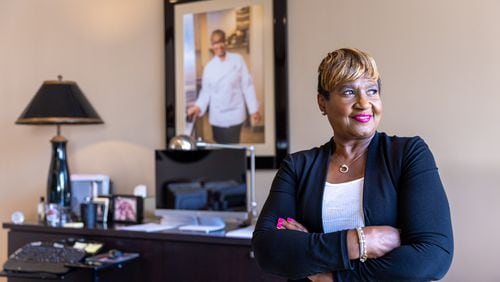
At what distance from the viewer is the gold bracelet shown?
1.20 m

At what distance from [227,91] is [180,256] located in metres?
1.00

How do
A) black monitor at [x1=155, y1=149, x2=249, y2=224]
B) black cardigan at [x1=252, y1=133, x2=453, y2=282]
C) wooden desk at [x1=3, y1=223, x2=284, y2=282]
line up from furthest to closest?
black monitor at [x1=155, y1=149, x2=249, y2=224], wooden desk at [x1=3, y1=223, x2=284, y2=282], black cardigan at [x1=252, y1=133, x2=453, y2=282]

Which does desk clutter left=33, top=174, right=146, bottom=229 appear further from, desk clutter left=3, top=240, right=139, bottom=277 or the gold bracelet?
the gold bracelet

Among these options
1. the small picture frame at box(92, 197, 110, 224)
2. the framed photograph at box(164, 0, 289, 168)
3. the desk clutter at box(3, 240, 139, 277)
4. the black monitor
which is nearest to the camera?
the desk clutter at box(3, 240, 139, 277)

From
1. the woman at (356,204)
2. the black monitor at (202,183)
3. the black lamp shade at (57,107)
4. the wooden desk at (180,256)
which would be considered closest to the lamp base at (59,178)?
the black lamp shade at (57,107)

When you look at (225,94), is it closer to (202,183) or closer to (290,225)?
(202,183)

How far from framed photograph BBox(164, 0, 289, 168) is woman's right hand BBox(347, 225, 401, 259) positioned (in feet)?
5.89

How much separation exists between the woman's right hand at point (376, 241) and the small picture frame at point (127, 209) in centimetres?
208

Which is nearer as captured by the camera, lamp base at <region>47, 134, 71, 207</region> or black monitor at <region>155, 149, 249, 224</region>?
black monitor at <region>155, 149, 249, 224</region>

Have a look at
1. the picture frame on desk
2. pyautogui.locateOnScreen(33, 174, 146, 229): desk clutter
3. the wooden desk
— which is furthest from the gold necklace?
the picture frame on desk

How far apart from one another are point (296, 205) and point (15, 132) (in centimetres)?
308

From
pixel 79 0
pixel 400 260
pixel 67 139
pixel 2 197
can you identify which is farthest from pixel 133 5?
pixel 400 260

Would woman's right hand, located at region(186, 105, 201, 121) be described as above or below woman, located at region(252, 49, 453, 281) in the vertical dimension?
above

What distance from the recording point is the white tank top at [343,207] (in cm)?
125
